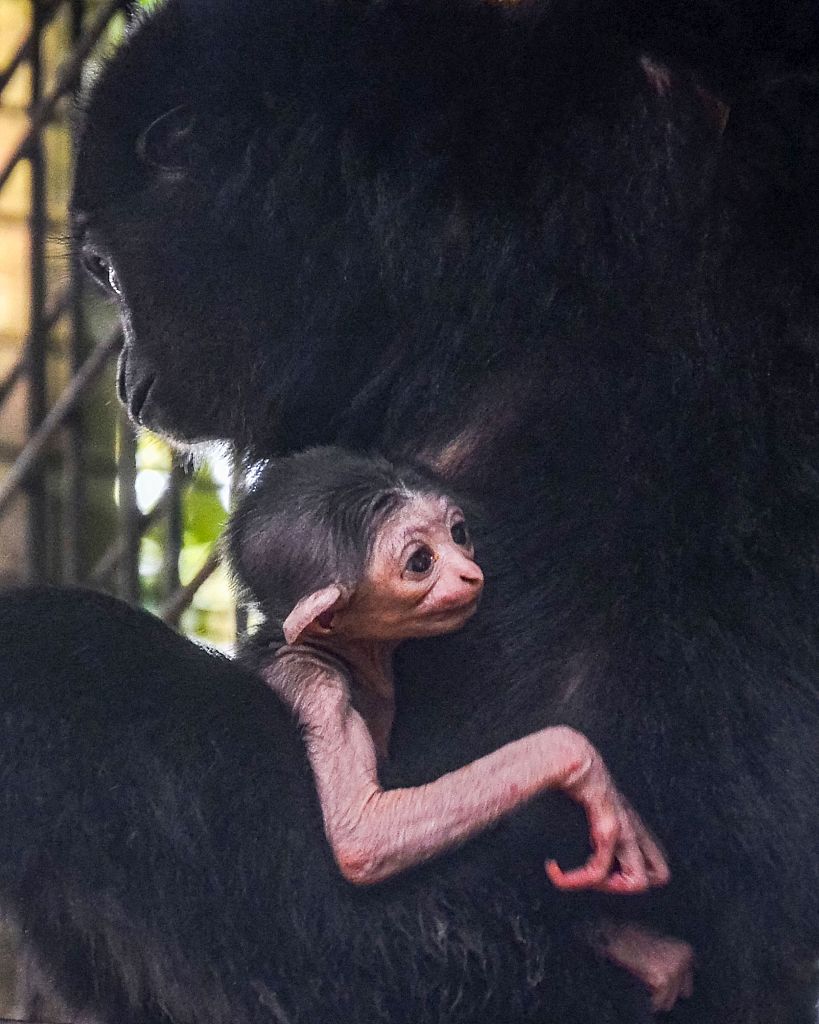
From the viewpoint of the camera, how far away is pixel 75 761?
5.63 feet

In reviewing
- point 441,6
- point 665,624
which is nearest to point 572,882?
point 665,624

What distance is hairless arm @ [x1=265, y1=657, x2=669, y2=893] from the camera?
164 centimetres

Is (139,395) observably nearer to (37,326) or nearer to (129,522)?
(129,522)

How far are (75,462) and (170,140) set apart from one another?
5.83 feet

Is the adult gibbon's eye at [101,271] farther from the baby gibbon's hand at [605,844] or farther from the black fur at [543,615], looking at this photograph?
the baby gibbon's hand at [605,844]

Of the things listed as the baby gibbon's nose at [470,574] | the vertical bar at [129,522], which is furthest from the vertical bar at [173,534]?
the baby gibbon's nose at [470,574]

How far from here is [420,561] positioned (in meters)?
1.81

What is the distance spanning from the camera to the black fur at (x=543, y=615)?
5.60ft

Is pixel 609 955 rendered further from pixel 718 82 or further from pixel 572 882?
pixel 718 82

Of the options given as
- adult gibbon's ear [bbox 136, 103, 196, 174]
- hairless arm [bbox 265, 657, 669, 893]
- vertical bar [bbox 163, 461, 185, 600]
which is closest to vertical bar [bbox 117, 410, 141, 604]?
vertical bar [bbox 163, 461, 185, 600]

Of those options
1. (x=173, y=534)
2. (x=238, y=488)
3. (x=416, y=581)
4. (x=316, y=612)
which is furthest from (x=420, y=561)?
(x=173, y=534)

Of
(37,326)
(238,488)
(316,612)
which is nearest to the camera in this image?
(316,612)

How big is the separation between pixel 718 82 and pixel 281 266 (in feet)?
2.04

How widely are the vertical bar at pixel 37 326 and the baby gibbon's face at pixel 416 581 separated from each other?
2.17 metres
